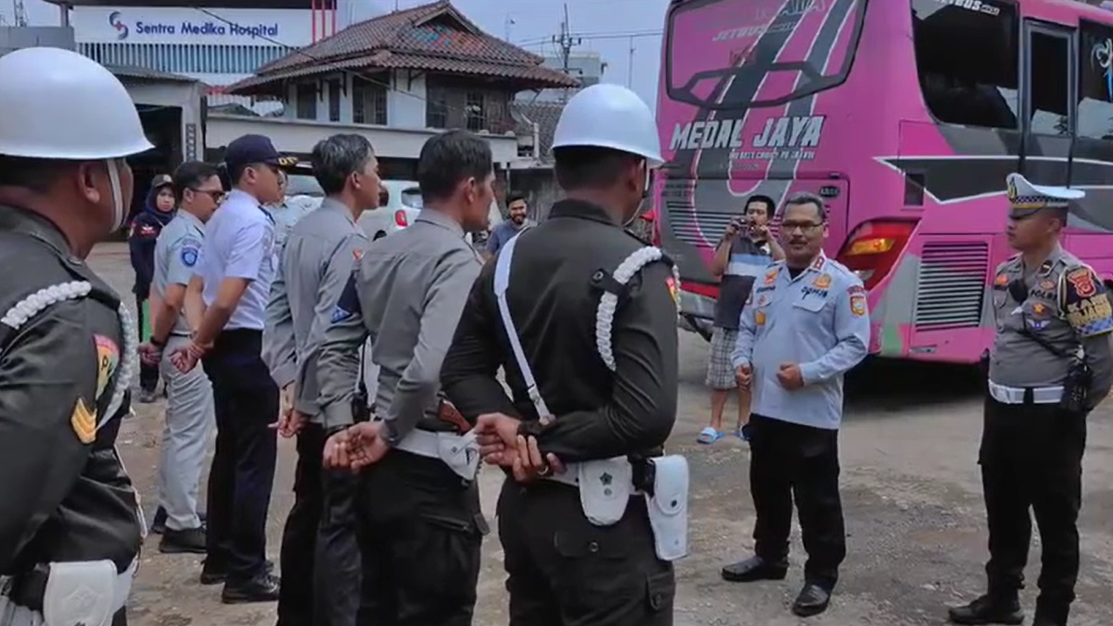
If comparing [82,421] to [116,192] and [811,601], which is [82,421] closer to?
[116,192]

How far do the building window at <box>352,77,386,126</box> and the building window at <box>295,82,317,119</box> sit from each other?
201 centimetres

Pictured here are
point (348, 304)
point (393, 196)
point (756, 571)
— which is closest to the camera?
point (348, 304)

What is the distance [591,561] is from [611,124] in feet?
3.30

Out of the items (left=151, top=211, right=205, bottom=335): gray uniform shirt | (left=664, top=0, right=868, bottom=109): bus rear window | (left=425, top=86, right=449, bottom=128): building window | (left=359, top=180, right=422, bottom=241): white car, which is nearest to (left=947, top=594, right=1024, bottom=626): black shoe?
(left=151, top=211, right=205, bottom=335): gray uniform shirt

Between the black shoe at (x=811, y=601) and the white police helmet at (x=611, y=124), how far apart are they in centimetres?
251

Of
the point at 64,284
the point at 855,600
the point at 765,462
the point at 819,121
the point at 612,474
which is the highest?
the point at 819,121

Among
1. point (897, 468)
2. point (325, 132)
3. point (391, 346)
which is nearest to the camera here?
point (391, 346)

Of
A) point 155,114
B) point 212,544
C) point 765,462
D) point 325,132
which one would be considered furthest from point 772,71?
point 155,114

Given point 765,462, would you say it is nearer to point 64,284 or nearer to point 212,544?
point 212,544

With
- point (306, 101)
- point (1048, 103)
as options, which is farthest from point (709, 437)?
point (306, 101)

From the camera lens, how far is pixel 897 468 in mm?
6508

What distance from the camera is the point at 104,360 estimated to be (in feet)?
5.25

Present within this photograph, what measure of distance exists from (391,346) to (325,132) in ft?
79.7

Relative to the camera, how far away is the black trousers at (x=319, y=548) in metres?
3.38
